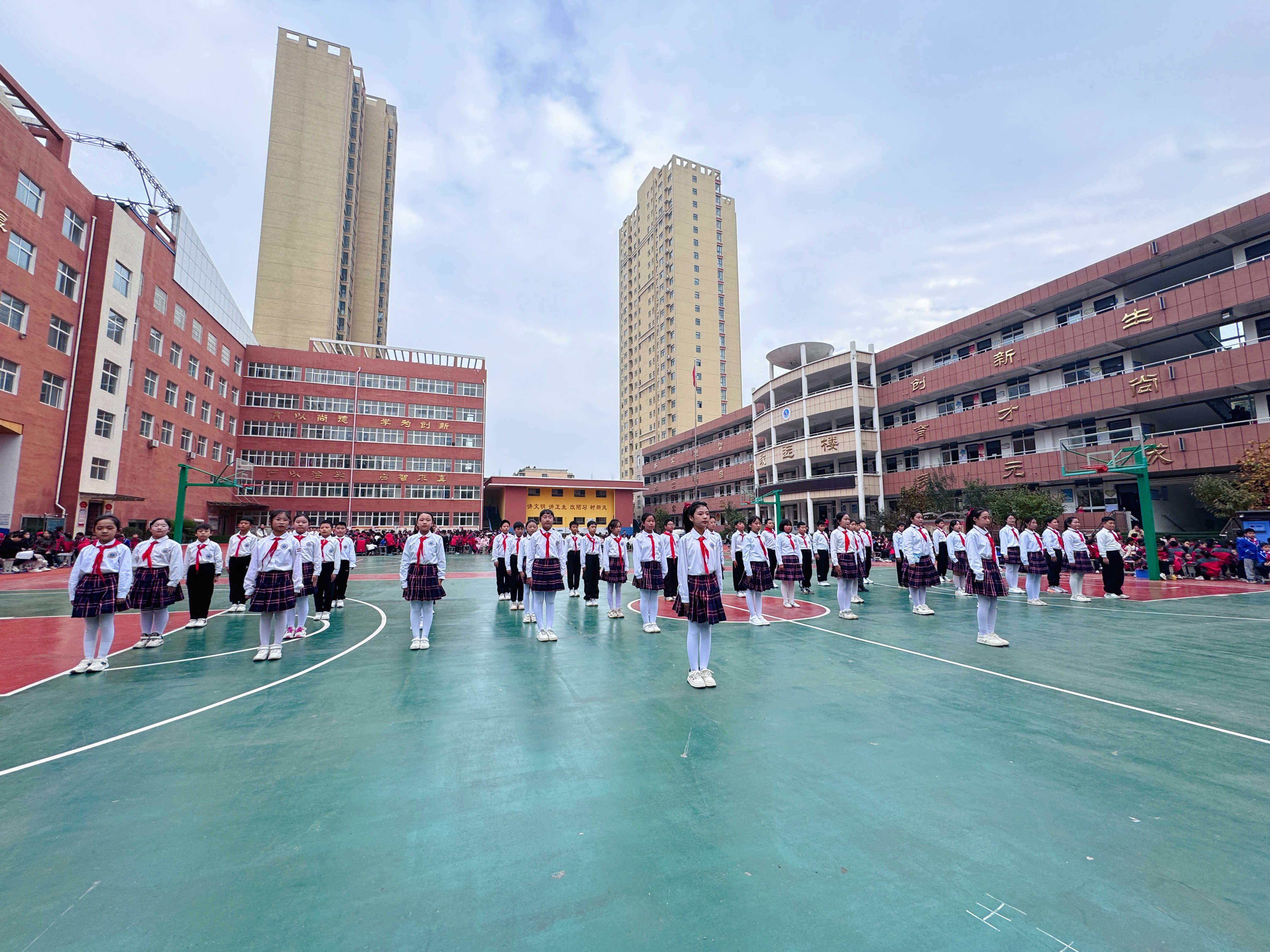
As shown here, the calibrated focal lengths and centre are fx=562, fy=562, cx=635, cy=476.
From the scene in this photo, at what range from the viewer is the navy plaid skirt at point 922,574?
35.4 ft

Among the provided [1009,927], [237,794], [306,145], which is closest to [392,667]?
[237,794]

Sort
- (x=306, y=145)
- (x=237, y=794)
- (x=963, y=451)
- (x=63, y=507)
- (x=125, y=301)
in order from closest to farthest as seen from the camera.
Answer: (x=237, y=794) < (x=63, y=507) < (x=125, y=301) < (x=963, y=451) < (x=306, y=145)

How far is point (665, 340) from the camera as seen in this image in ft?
239

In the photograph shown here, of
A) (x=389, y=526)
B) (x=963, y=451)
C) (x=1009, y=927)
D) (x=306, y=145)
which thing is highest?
(x=306, y=145)

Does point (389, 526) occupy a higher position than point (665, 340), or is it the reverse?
point (665, 340)

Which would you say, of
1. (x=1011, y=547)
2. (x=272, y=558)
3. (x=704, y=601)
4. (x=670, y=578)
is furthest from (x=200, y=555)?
(x=1011, y=547)

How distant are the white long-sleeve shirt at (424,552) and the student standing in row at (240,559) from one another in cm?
246

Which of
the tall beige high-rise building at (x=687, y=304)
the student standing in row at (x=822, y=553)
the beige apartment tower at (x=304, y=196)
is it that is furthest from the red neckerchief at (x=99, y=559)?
the tall beige high-rise building at (x=687, y=304)

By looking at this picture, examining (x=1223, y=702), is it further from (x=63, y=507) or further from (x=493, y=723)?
(x=63, y=507)

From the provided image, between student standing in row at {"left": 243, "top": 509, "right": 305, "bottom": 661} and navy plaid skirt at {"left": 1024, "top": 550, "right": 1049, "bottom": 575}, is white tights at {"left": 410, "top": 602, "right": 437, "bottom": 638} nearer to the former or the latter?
student standing in row at {"left": 243, "top": 509, "right": 305, "bottom": 661}

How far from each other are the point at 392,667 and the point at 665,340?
6916 cm

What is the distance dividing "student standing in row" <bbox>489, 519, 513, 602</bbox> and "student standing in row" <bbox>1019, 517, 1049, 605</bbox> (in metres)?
11.3

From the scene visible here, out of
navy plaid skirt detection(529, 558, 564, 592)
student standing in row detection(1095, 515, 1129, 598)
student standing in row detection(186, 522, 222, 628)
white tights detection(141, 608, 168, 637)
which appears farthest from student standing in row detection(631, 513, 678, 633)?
student standing in row detection(1095, 515, 1129, 598)

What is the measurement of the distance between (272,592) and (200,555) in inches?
143
